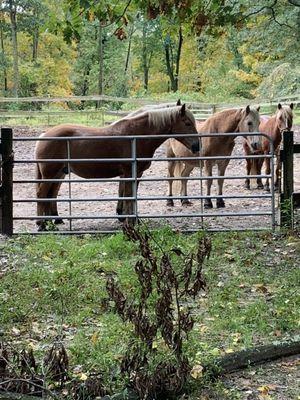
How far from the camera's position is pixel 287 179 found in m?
8.16

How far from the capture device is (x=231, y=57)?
37750mm

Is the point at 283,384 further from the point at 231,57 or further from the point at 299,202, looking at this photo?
the point at 231,57

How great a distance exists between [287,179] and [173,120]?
77.6 inches

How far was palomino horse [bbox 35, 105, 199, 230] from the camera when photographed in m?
8.91

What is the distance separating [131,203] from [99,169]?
0.69 m

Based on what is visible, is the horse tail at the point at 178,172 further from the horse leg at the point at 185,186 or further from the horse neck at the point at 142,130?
the horse neck at the point at 142,130

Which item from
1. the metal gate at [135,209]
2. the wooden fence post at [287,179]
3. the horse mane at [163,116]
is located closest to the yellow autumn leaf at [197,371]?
the metal gate at [135,209]

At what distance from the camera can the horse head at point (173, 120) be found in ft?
29.9

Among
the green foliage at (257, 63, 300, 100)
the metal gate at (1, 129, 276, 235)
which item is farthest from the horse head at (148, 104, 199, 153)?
the green foliage at (257, 63, 300, 100)

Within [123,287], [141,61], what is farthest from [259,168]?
[141,61]

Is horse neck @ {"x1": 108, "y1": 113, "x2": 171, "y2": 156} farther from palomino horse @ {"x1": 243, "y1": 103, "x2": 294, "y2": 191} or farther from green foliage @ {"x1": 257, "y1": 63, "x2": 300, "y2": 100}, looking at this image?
green foliage @ {"x1": 257, "y1": 63, "x2": 300, "y2": 100}

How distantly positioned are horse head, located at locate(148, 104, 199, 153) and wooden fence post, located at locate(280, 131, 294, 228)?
1570 mm

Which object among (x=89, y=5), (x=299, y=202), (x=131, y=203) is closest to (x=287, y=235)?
(x=299, y=202)

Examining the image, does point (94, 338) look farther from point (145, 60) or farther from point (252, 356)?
point (145, 60)
